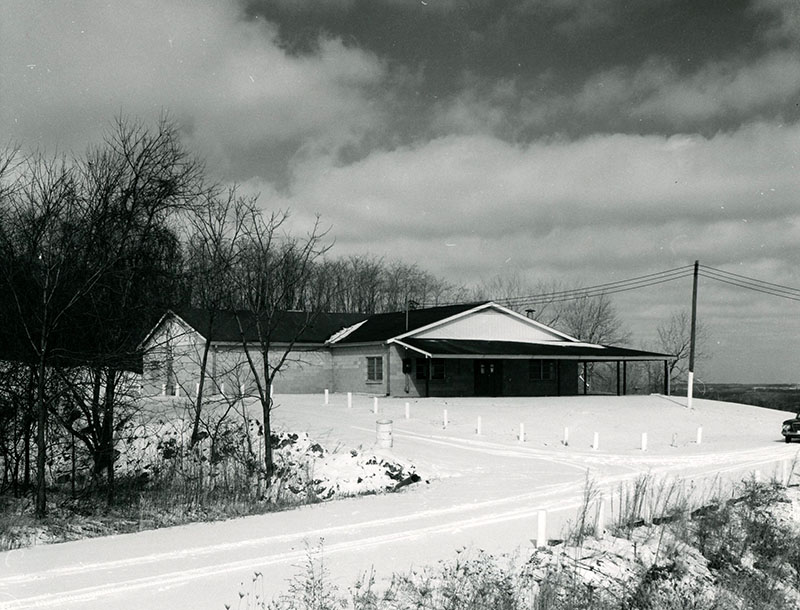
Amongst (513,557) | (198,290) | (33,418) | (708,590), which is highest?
(198,290)

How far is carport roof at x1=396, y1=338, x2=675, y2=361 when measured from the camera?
37719mm

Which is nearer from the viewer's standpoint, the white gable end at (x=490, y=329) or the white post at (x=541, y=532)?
the white post at (x=541, y=532)

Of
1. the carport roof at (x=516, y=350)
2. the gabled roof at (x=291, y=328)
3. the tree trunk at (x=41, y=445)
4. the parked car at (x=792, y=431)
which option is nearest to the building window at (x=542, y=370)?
the carport roof at (x=516, y=350)

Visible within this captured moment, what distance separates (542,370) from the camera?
4488 centimetres

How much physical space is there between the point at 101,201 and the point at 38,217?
3.96 feet

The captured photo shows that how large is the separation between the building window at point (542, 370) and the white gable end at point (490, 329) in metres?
1.75

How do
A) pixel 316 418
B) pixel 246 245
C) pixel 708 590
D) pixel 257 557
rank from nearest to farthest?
pixel 257 557, pixel 708 590, pixel 246 245, pixel 316 418

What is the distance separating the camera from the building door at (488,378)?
139ft

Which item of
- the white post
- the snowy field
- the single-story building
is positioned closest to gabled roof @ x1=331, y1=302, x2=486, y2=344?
the single-story building

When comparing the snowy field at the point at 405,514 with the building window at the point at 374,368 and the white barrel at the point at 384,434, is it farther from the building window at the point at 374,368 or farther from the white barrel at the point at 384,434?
the building window at the point at 374,368

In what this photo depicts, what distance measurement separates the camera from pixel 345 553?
1030 cm

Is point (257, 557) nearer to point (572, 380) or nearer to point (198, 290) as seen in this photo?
point (198, 290)

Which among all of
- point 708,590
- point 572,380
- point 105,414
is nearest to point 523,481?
point 708,590

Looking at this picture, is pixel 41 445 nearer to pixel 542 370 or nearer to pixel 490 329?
pixel 490 329
